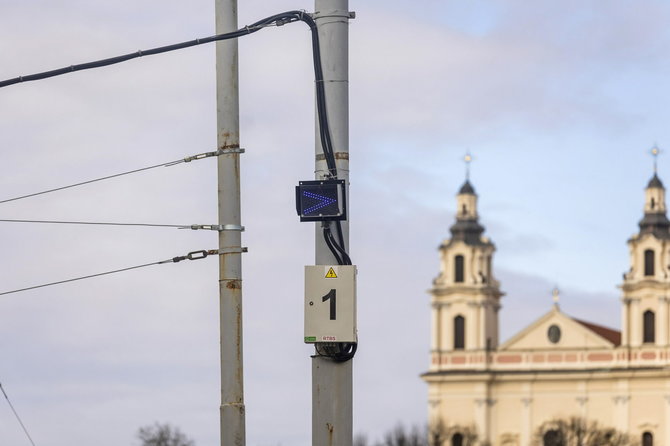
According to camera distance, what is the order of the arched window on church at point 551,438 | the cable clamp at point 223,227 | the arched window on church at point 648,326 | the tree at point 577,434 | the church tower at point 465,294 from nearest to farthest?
1. the cable clamp at point 223,227
2. the tree at point 577,434
3. the arched window on church at point 551,438
4. the arched window on church at point 648,326
5. the church tower at point 465,294

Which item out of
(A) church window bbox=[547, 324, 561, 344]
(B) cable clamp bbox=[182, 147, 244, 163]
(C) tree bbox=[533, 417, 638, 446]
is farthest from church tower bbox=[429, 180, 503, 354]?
(B) cable clamp bbox=[182, 147, 244, 163]

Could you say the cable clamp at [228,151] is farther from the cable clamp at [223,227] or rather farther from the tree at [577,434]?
the tree at [577,434]

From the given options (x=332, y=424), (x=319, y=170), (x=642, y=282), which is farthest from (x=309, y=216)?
(x=642, y=282)

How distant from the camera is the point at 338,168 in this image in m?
11.8

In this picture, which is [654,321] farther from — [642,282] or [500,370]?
[500,370]

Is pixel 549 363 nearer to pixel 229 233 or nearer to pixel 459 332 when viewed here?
pixel 459 332

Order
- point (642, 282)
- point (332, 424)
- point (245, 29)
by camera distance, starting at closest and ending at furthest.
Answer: point (332, 424), point (245, 29), point (642, 282)

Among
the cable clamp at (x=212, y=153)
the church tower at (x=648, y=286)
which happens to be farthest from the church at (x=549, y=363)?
the cable clamp at (x=212, y=153)

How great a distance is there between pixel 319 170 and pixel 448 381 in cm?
13413

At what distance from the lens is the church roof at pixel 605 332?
149500mm

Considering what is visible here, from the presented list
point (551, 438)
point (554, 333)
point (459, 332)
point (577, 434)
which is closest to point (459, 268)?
point (459, 332)

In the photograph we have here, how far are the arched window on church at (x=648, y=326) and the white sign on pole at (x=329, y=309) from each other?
134468 millimetres

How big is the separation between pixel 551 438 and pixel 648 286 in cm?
1357

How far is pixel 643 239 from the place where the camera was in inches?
5738
